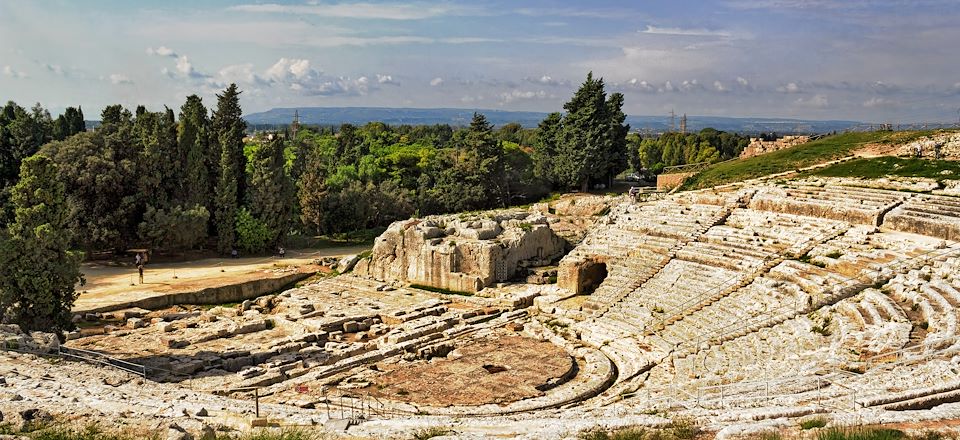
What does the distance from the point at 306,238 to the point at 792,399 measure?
1401 inches

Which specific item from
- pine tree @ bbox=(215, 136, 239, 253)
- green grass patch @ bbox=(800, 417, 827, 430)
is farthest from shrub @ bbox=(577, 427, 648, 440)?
pine tree @ bbox=(215, 136, 239, 253)

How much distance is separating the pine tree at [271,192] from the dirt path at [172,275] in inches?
69.8

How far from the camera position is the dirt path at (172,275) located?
28188 millimetres

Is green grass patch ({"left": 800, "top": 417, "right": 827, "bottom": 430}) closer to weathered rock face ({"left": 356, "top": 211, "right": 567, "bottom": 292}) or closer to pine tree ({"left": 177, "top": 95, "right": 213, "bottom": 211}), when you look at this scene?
weathered rock face ({"left": 356, "top": 211, "right": 567, "bottom": 292})

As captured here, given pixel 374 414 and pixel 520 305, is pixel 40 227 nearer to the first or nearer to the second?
pixel 374 414

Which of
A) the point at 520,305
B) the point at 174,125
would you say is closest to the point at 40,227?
the point at 520,305

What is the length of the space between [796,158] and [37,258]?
119 ft

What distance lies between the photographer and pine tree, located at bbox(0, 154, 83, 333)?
61.3ft

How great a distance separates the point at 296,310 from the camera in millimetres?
26750

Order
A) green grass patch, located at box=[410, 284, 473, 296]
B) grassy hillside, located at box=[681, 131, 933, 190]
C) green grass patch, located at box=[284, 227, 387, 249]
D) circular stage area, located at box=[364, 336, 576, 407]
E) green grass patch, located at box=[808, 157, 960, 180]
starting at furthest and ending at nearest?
1. green grass patch, located at box=[284, 227, 387, 249]
2. grassy hillside, located at box=[681, 131, 933, 190]
3. green grass patch, located at box=[410, 284, 473, 296]
4. green grass patch, located at box=[808, 157, 960, 180]
5. circular stage area, located at box=[364, 336, 576, 407]

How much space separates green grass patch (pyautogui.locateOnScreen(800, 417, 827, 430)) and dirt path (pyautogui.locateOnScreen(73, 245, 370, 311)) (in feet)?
80.0

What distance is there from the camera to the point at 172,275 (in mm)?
32250

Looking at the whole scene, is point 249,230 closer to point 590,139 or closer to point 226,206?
point 226,206

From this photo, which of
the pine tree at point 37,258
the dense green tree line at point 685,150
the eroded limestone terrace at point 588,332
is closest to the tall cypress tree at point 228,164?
the eroded limestone terrace at point 588,332
